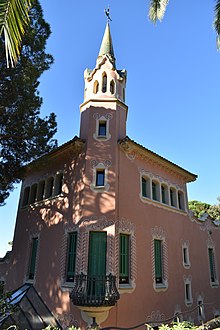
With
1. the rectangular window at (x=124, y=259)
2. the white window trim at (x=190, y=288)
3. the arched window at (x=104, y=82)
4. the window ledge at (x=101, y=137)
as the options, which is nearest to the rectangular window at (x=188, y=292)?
the white window trim at (x=190, y=288)

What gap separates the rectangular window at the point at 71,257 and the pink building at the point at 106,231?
43mm

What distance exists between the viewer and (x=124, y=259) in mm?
11492

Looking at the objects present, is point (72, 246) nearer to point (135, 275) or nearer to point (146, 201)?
point (135, 275)

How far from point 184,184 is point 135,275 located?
8265 mm

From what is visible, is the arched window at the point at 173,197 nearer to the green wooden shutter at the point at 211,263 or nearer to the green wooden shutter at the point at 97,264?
the green wooden shutter at the point at 211,263

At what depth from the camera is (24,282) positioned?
13742 mm

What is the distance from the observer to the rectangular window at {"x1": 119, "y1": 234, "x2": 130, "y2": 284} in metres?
11.2

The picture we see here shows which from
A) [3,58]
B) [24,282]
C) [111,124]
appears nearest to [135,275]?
[24,282]

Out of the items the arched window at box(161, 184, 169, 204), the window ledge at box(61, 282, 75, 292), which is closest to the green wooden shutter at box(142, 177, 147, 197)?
the arched window at box(161, 184, 169, 204)

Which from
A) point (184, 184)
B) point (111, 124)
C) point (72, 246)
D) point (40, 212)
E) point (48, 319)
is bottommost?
point (48, 319)

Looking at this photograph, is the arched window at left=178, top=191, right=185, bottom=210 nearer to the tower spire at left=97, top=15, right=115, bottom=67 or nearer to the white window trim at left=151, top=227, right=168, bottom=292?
the white window trim at left=151, top=227, right=168, bottom=292

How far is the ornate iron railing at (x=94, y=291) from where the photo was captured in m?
9.55

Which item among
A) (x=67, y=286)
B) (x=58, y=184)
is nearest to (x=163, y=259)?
(x=67, y=286)

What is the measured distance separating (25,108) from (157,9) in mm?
7328
